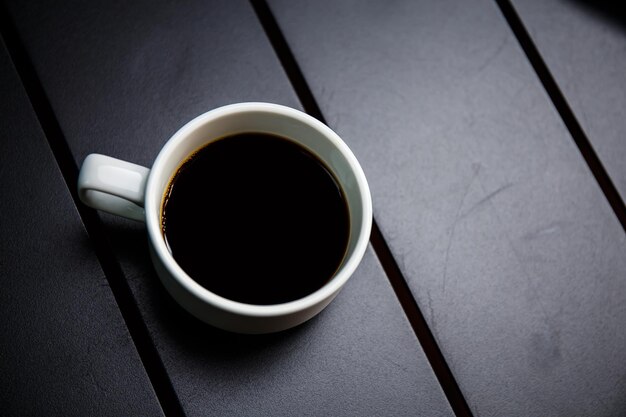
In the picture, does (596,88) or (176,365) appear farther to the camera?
(596,88)

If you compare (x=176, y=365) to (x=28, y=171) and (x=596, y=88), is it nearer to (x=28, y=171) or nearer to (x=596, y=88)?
(x=28, y=171)

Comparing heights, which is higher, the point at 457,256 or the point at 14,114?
the point at 14,114

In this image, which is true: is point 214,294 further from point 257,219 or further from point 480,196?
point 480,196

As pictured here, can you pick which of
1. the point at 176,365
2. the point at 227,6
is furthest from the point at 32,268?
the point at 227,6

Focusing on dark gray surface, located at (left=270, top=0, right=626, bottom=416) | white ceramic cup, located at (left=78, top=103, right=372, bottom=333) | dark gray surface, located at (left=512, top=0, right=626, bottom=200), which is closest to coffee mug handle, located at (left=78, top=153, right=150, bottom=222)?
white ceramic cup, located at (left=78, top=103, right=372, bottom=333)

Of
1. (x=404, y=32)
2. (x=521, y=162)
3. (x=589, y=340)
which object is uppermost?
(x=404, y=32)

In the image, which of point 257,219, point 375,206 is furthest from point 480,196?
point 257,219
